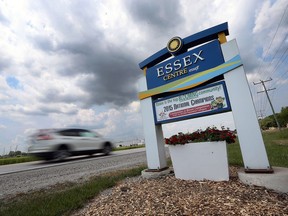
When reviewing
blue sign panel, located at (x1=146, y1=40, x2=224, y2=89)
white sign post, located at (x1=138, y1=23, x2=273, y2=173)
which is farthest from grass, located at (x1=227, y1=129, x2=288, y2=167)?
blue sign panel, located at (x1=146, y1=40, x2=224, y2=89)

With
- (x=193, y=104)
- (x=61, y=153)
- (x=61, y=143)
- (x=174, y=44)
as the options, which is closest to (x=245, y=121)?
(x=193, y=104)

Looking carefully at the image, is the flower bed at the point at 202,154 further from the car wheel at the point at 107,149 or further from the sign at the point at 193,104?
the car wheel at the point at 107,149

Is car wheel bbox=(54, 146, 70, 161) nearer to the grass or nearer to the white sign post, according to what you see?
the white sign post

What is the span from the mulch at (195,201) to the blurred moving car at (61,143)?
6547 millimetres

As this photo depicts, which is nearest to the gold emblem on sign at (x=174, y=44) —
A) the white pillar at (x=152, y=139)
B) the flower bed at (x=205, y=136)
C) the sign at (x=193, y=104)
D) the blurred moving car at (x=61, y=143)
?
the sign at (x=193, y=104)

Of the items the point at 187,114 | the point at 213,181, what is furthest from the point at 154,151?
the point at 213,181

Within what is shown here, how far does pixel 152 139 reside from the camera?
204 inches

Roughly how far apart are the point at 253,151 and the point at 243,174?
471 millimetres

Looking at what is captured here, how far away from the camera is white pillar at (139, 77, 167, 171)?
5.04 meters

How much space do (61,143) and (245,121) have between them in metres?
8.71

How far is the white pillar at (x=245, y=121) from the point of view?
3.52 m

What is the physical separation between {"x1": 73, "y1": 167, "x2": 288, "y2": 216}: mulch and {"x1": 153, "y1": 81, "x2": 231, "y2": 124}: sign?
4.92 feet

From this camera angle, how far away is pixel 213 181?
3742 millimetres

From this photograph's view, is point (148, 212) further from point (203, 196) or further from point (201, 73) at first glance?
point (201, 73)
